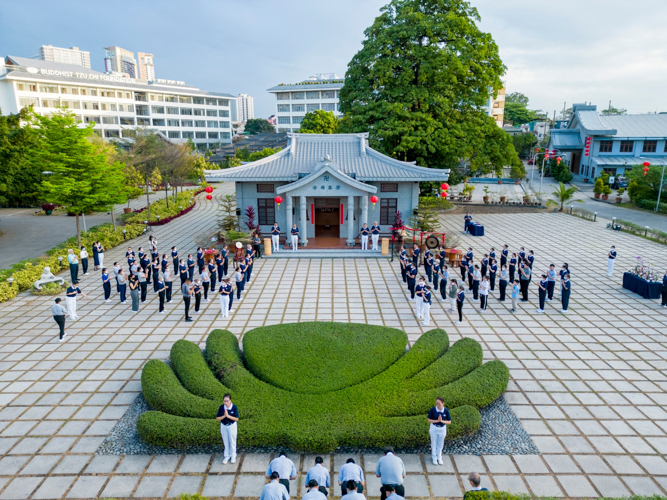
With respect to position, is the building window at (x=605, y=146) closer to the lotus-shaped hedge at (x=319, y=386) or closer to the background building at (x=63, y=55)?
the lotus-shaped hedge at (x=319, y=386)

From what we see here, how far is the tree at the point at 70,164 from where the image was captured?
19484 mm

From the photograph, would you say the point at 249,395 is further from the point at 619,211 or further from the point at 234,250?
the point at 619,211

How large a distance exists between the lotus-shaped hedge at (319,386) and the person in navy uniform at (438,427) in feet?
1.01

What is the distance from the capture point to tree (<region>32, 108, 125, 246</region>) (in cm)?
1948

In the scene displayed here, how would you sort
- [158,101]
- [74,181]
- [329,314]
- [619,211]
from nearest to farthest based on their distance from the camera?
[329,314]
[74,181]
[619,211]
[158,101]

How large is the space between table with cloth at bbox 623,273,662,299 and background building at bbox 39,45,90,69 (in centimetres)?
12239

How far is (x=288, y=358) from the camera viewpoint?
10.4 metres

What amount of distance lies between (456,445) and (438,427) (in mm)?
Result: 941

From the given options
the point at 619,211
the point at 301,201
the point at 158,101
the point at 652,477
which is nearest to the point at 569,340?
the point at 652,477

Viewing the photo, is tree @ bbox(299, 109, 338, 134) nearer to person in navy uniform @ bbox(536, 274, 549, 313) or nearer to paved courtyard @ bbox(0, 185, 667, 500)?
paved courtyard @ bbox(0, 185, 667, 500)

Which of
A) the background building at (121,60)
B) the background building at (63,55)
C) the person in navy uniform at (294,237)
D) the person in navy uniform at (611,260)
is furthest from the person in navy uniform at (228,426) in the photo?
the background building at (121,60)

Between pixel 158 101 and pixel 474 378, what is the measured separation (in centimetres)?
7251

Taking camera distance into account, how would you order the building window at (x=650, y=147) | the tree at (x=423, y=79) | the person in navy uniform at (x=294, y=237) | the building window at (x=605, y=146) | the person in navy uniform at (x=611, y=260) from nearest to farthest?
the person in navy uniform at (x=611, y=260)
the person in navy uniform at (x=294, y=237)
the tree at (x=423, y=79)
the building window at (x=650, y=147)
the building window at (x=605, y=146)

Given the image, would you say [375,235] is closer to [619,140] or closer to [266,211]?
[266,211]
